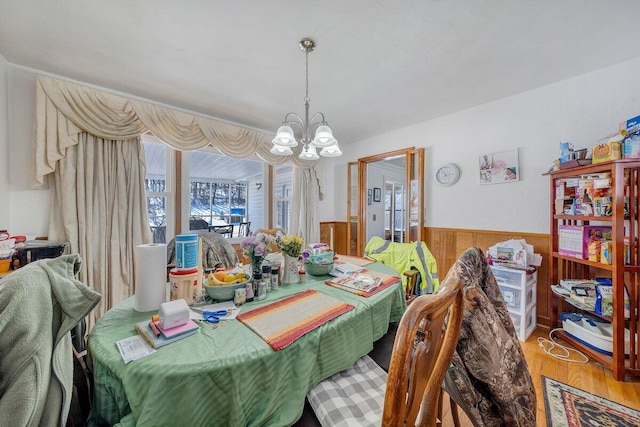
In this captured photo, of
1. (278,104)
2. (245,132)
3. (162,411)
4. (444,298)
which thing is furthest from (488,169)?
(162,411)

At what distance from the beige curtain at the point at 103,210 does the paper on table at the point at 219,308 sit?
178cm

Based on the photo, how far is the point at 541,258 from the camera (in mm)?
2293

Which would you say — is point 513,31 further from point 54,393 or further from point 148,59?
point 54,393

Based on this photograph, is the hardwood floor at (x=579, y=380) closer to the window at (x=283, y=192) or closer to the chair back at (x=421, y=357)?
the chair back at (x=421, y=357)

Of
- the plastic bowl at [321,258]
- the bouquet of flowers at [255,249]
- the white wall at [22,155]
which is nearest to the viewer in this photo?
the bouquet of flowers at [255,249]

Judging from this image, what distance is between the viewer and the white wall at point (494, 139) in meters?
1.97

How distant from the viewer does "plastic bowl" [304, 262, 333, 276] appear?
1.65 meters

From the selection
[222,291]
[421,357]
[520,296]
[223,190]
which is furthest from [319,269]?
[223,190]

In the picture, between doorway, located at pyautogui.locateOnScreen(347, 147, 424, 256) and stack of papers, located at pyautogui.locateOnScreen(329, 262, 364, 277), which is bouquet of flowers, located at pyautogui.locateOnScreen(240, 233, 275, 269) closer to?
stack of papers, located at pyautogui.locateOnScreen(329, 262, 364, 277)

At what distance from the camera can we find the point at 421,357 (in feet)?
2.17

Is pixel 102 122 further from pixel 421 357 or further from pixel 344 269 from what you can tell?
pixel 421 357

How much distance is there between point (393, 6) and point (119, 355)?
2101mm

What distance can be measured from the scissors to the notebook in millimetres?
81

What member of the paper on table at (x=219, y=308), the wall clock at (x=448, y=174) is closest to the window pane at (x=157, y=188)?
the paper on table at (x=219, y=308)
